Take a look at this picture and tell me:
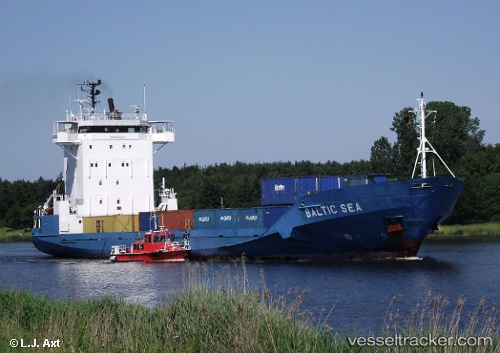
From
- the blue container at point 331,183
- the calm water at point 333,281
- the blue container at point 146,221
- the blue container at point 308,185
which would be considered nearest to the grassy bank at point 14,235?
the blue container at point 146,221

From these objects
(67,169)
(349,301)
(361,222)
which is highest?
(67,169)

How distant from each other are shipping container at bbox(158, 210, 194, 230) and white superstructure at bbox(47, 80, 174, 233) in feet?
13.9

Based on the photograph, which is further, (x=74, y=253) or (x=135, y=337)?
(x=74, y=253)

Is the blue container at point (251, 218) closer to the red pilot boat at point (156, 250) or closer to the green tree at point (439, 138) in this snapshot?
the red pilot boat at point (156, 250)

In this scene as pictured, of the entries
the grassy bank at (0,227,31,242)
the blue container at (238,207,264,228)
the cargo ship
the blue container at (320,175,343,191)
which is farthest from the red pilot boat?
the grassy bank at (0,227,31,242)

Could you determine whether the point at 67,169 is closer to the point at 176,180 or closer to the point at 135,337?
the point at 135,337

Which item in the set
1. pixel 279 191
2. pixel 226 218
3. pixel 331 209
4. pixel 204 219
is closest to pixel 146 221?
pixel 204 219

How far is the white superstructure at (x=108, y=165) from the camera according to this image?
45000 millimetres

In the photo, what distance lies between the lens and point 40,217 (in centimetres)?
4750

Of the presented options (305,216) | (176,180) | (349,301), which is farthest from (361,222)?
(176,180)

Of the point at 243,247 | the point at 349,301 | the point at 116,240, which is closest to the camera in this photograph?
the point at 349,301

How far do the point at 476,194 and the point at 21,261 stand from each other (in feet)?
109

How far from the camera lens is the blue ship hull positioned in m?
31.6

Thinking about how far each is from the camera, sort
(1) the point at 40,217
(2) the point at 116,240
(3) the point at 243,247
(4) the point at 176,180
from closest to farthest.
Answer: (3) the point at 243,247
(2) the point at 116,240
(1) the point at 40,217
(4) the point at 176,180
